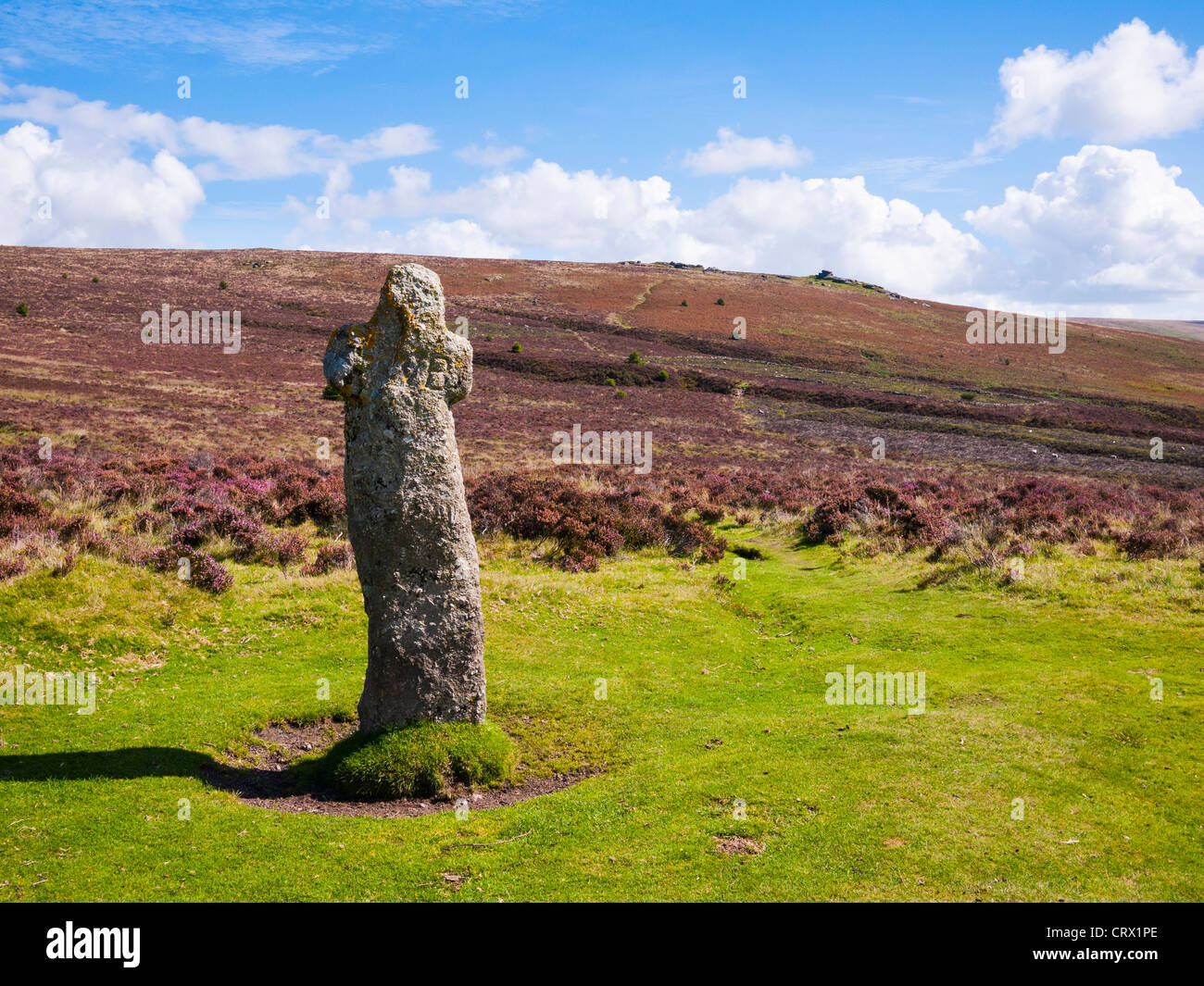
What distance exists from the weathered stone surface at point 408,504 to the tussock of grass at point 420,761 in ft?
0.70

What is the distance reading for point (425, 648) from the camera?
961cm

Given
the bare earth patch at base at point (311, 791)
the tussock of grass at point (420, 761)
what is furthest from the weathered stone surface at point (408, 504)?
the bare earth patch at base at point (311, 791)

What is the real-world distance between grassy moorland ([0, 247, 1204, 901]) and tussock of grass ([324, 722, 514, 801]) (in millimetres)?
507

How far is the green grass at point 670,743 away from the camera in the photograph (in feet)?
22.7

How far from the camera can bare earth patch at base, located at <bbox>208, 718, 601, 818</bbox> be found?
343 inches

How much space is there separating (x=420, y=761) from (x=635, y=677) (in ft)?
15.9

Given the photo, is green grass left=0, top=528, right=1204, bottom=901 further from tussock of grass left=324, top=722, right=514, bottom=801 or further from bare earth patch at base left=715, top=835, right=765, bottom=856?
tussock of grass left=324, top=722, right=514, bottom=801

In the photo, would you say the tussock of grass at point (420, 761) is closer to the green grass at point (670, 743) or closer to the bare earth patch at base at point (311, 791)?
the bare earth patch at base at point (311, 791)

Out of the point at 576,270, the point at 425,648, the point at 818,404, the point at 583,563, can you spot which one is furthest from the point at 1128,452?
the point at 576,270

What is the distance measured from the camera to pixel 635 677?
1326 cm

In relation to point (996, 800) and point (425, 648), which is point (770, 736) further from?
point (425, 648)

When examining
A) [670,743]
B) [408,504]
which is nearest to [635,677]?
[670,743]

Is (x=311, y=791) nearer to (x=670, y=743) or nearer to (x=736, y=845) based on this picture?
(x=670, y=743)

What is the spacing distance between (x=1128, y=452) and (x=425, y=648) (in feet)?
184
